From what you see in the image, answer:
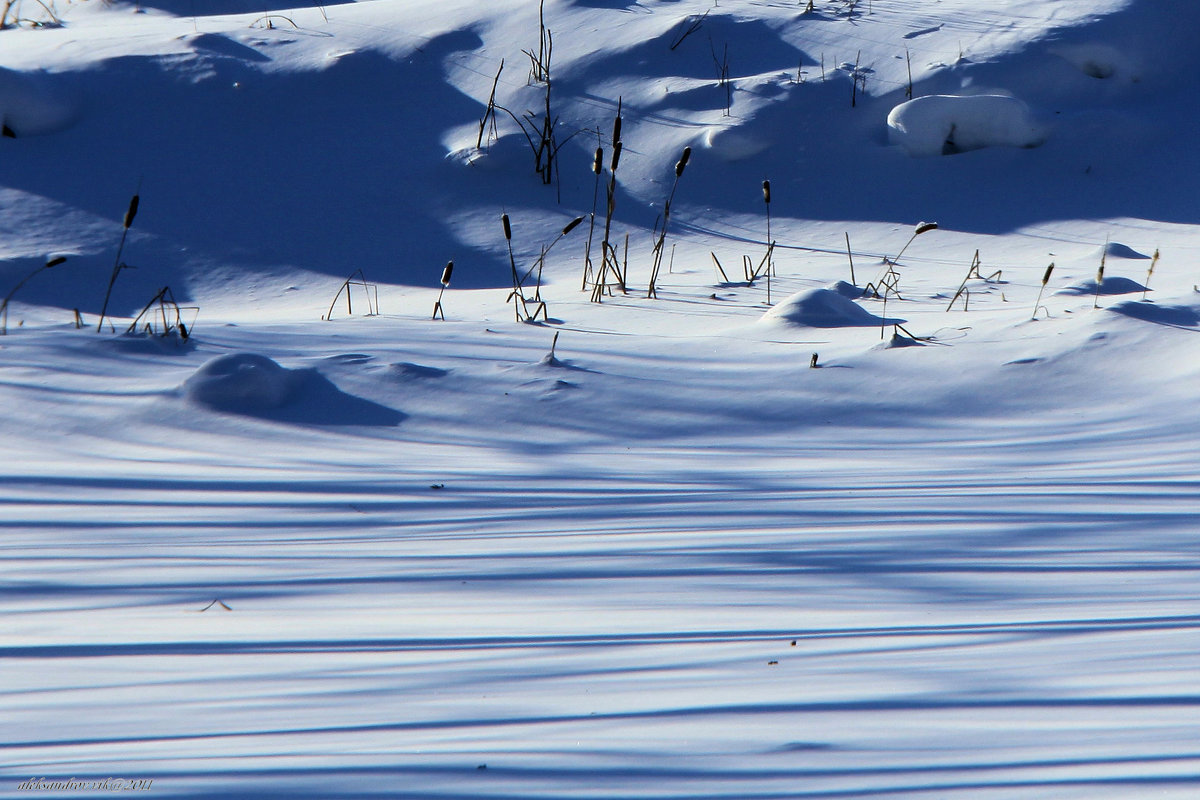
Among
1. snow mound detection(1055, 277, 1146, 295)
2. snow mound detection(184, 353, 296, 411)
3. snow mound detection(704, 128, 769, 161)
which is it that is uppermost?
snow mound detection(704, 128, 769, 161)

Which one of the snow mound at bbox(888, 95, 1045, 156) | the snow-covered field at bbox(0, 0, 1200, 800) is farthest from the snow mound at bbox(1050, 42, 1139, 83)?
the snow mound at bbox(888, 95, 1045, 156)

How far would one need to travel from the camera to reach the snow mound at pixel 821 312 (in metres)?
3.13

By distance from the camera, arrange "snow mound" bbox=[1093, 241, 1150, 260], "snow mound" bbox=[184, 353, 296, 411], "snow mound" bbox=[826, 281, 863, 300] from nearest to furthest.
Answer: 1. "snow mound" bbox=[184, 353, 296, 411]
2. "snow mound" bbox=[826, 281, 863, 300]
3. "snow mound" bbox=[1093, 241, 1150, 260]

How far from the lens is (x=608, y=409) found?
8.16 ft

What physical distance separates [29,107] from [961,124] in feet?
13.0

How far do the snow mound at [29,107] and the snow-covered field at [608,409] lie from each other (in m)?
0.02

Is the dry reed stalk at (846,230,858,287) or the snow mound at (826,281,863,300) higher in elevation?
the dry reed stalk at (846,230,858,287)

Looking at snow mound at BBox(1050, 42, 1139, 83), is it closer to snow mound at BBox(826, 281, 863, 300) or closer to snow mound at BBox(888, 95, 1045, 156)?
snow mound at BBox(888, 95, 1045, 156)

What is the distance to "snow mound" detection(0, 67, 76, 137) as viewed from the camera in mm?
4828

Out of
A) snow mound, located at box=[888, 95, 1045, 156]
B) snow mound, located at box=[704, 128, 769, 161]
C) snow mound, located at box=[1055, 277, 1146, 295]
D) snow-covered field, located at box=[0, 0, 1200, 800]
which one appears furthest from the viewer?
snow mound, located at box=[704, 128, 769, 161]

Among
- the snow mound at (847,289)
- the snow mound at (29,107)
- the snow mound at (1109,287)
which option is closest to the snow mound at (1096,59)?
the snow mound at (1109,287)

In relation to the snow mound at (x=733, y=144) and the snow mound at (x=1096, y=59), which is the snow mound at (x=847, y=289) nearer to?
the snow mound at (x=733, y=144)

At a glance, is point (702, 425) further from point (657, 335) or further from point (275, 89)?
point (275, 89)

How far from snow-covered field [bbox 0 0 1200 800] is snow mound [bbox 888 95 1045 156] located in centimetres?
2
